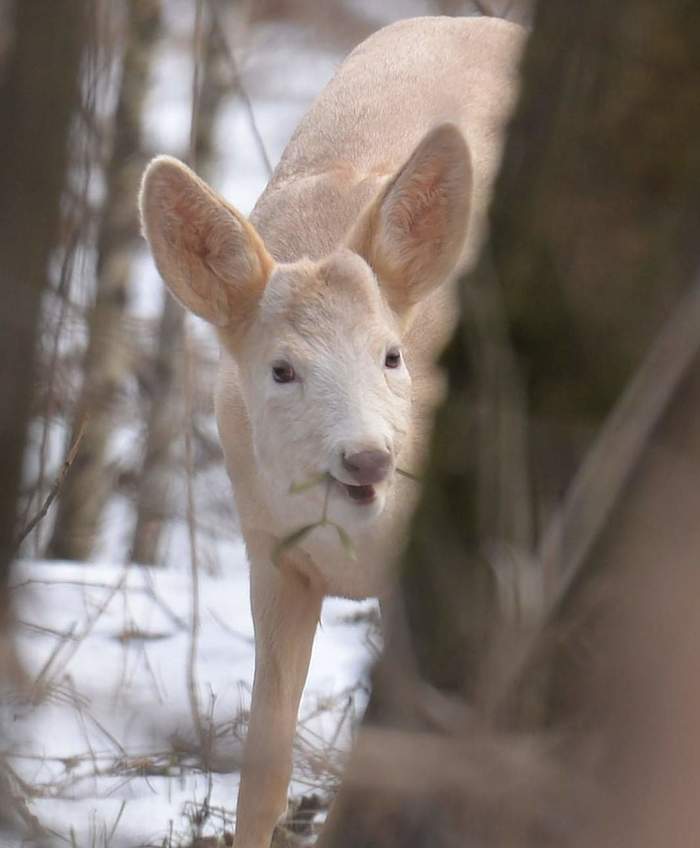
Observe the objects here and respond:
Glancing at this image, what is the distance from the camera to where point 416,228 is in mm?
5207

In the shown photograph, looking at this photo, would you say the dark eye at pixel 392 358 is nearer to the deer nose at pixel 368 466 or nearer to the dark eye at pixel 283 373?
the dark eye at pixel 283 373

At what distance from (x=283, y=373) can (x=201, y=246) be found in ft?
1.81

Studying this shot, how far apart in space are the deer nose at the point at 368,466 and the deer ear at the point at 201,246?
1079mm

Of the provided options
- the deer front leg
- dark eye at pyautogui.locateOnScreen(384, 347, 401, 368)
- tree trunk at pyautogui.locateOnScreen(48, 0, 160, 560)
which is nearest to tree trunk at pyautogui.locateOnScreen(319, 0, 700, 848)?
dark eye at pyautogui.locateOnScreen(384, 347, 401, 368)

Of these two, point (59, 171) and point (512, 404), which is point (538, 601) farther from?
→ point (59, 171)

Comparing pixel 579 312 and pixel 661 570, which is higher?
pixel 579 312

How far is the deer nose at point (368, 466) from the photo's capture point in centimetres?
424

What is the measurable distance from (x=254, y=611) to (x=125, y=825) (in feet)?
2.63

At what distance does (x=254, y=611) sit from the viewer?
5.48m

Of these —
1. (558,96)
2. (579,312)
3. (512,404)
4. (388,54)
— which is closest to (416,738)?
(512,404)

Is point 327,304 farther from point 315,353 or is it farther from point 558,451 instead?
point 558,451

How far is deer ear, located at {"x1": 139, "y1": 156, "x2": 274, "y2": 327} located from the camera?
500cm

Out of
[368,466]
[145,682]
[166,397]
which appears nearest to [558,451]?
[368,466]

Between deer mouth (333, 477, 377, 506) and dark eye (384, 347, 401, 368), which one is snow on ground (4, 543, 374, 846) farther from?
dark eye (384, 347, 401, 368)
